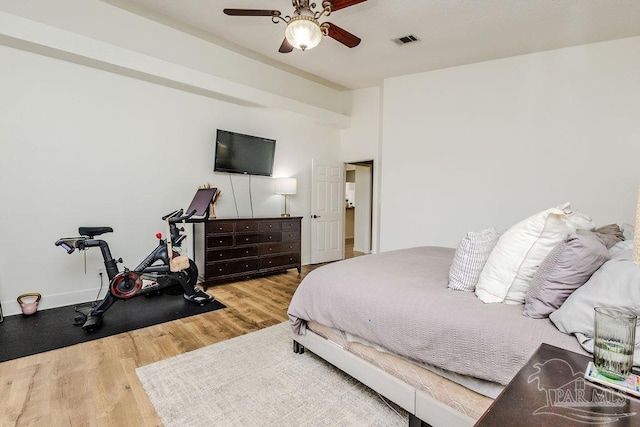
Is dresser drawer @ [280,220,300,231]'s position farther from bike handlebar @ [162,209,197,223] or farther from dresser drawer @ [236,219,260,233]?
bike handlebar @ [162,209,197,223]

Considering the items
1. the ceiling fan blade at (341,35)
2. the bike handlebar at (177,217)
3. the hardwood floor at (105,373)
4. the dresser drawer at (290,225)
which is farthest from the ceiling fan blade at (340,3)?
the dresser drawer at (290,225)

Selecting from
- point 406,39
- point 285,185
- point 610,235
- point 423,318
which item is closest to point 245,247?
point 285,185

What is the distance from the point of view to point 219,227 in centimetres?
402

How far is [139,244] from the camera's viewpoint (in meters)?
3.89

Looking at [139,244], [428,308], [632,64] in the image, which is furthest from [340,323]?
[632,64]

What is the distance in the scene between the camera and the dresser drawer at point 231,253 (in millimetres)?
3971

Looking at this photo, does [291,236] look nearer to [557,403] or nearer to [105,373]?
[105,373]

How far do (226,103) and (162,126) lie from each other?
101 centimetres

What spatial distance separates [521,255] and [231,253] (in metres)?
3.46

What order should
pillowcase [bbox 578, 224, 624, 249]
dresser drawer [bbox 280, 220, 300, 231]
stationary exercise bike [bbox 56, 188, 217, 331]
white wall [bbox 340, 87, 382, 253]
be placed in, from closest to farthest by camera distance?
1. pillowcase [bbox 578, 224, 624, 249]
2. stationary exercise bike [bbox 56, 188, 217, 331]
3. dresser drawer [bbox 280, 220, 300, 231]
4. white wall [bbox 340, 87, 382, 253]

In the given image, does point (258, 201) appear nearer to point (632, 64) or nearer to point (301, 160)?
point (301, 160)

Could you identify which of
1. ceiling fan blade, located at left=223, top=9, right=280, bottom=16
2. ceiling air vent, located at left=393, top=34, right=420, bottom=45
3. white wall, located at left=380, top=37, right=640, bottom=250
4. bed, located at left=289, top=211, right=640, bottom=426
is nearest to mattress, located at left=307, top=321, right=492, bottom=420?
bed, located at left=289, top=211, right=640, bottom=426

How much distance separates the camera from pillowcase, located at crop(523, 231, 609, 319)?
1.28 meters

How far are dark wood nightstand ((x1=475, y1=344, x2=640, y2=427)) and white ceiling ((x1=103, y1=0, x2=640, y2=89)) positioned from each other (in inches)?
129
